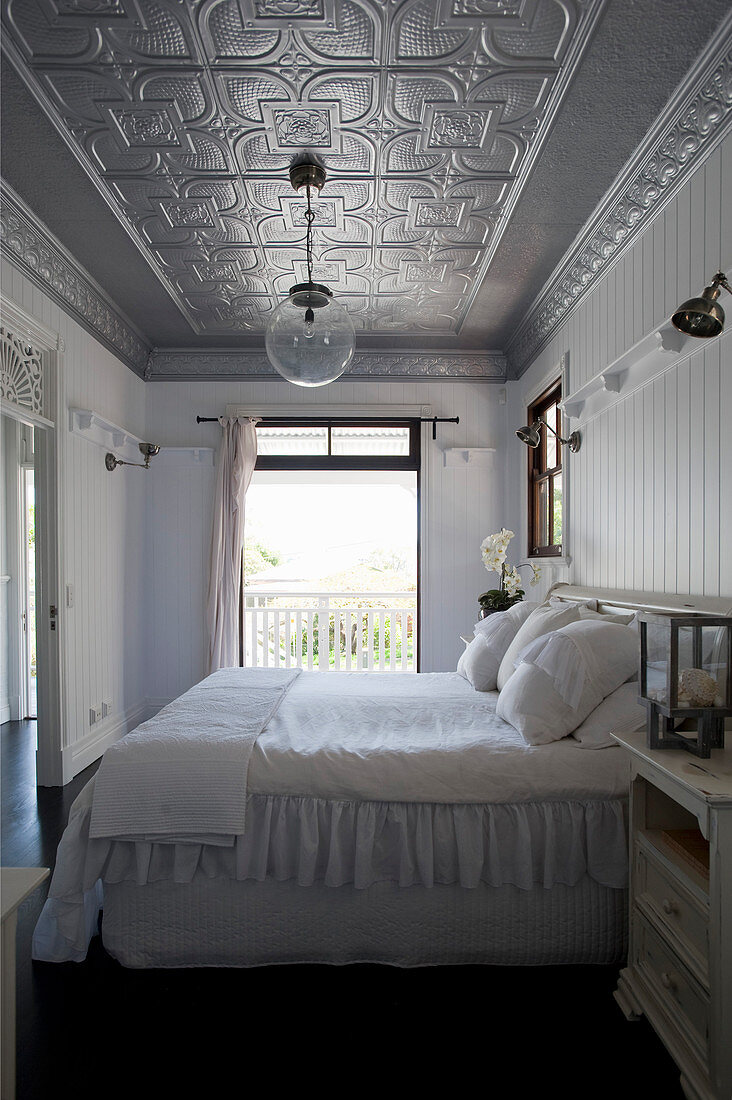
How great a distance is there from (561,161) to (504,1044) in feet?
9.99

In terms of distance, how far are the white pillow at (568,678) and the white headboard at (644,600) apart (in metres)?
0.19

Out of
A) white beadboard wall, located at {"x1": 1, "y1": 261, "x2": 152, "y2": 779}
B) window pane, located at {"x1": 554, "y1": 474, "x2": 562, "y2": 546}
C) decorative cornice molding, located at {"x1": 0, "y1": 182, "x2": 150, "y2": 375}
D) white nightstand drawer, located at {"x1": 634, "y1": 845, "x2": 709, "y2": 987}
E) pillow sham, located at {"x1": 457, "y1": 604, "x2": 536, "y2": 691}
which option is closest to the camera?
white nightstand drawer, located at {"x1": 634, "y1": 845, "x2": 709, "y2": 987}

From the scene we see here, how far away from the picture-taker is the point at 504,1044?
1691mm

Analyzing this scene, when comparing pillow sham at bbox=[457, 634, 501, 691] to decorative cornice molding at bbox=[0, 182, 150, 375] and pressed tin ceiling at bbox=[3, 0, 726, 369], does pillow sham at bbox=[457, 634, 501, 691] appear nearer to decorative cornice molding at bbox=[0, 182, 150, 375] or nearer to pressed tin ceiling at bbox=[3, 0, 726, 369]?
pressed tin ceiling at bbox=[3, 0, 726, 369]

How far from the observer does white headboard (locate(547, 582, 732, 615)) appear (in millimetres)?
2082

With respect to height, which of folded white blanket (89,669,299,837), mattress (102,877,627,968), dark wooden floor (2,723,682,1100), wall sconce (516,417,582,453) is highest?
wall sconce (516,417,582,453)

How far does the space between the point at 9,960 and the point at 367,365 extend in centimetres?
461

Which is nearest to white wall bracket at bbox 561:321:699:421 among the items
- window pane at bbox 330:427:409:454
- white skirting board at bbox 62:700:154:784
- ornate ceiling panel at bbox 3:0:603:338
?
ornate ceiling panel at bbox 3:0:603:338

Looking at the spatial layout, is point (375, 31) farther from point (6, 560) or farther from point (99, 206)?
point (6, 560)

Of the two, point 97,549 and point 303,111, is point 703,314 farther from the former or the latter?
point 97,549

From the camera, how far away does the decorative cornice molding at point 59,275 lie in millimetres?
2936

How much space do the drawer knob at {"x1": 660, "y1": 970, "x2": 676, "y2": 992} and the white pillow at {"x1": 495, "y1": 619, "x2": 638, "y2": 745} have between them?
0.68 meters

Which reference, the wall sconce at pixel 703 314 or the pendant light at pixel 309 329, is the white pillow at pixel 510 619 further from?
the wall sconce at pixel 703 314

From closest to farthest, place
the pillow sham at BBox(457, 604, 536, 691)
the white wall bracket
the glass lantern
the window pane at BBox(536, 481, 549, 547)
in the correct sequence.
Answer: the glass lantern < the white wall bracket < the pillow sham at BBox(457, 604, 536, 691) < the window pane at BBox(536, 481, 549, 547)
